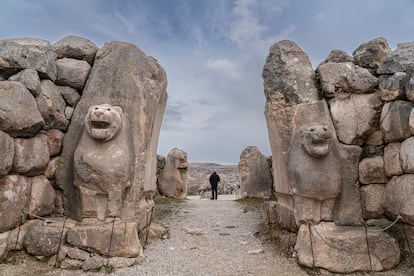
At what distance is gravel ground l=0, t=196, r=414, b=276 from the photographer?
4094 mm

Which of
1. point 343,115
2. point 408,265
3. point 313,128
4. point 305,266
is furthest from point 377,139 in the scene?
point 305,266

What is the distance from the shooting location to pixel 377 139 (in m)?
4.73

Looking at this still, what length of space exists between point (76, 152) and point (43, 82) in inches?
51.4

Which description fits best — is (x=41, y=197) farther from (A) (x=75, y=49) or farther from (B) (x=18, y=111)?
(A) (x=75, y=49)

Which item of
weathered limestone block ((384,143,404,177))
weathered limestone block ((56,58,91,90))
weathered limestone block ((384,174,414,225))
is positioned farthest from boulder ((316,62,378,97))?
weathered limestone block ((56,58,91,90))

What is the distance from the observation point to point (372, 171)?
4605 mm

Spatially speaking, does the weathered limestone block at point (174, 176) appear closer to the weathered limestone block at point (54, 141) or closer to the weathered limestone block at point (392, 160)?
the weathered limestone block at point (54, 141)

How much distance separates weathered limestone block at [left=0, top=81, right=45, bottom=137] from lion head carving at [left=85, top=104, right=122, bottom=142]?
72 centimetres

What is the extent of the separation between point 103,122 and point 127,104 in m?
0.65

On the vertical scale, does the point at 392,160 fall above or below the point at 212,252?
above

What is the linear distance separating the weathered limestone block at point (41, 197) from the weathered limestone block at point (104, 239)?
26.3 inches

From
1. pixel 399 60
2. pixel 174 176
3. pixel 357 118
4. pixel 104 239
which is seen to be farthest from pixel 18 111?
pixel 174 176

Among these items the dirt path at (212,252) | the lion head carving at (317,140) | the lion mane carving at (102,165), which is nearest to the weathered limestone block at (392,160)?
the lion head carving at (317,140)

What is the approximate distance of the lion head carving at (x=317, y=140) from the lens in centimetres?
438
